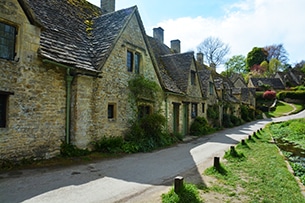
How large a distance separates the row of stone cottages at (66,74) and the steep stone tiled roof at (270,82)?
5872cm

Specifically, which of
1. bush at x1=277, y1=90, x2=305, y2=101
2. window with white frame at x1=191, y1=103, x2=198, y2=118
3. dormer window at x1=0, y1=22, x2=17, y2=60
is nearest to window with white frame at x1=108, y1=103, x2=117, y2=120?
dormer window at x1=0, y1=22, x2=17, y2=60

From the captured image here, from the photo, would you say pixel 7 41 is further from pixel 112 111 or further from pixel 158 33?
pixel 158 33

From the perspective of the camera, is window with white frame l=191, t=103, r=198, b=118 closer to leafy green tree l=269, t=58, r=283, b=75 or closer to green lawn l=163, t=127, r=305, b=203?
green lawn l=163, t=127, r=305, b=203

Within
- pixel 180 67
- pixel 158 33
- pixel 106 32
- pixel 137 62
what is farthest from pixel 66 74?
pixel 158 33

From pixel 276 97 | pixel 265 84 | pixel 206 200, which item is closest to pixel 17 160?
pixel 206 200

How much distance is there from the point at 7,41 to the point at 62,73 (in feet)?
7.36

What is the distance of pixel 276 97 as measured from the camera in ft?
193

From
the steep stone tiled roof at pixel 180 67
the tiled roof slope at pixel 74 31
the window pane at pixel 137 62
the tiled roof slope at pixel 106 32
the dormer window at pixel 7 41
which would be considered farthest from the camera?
the steep stone tiled roof at pixel 180 67

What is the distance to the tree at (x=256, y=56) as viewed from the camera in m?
80.9

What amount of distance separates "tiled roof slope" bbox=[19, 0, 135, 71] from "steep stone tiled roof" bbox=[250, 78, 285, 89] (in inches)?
2445

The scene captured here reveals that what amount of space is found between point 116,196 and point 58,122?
193 inches

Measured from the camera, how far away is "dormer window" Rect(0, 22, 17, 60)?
A: 7.64 meters

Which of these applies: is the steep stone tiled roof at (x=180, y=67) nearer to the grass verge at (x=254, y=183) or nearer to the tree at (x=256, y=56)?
the grass verge at (x=254, y=183)

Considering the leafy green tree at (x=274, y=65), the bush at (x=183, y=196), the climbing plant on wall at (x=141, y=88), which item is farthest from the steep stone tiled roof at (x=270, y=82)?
the bush at (x=183, y=196)
